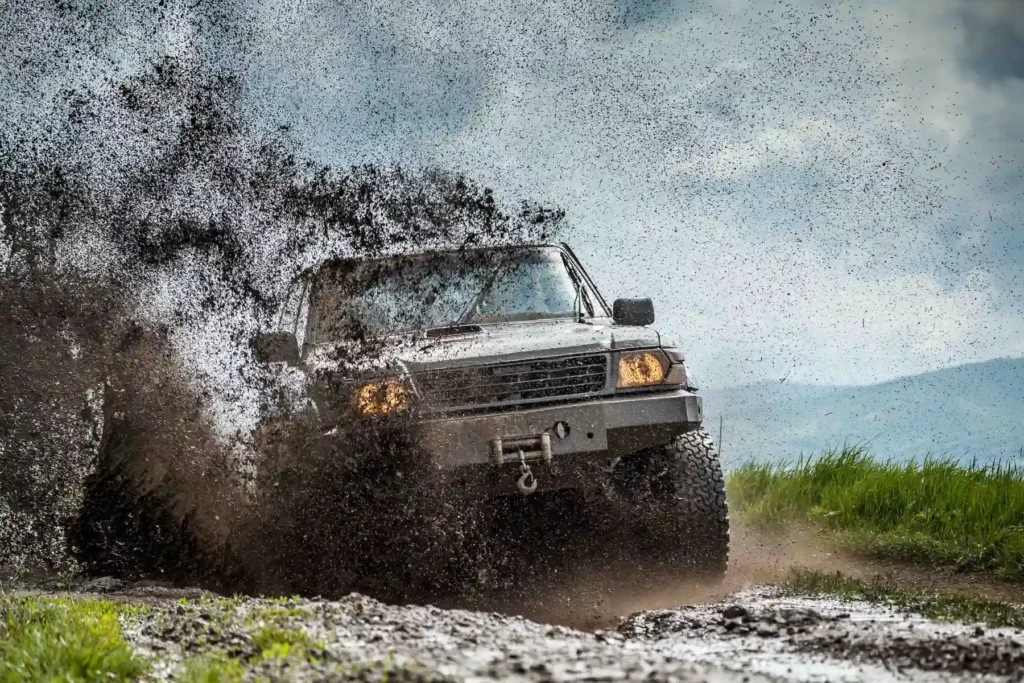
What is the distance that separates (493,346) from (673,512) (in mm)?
1264

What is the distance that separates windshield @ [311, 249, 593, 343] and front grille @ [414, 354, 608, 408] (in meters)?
0.59

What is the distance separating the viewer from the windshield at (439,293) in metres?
6.30

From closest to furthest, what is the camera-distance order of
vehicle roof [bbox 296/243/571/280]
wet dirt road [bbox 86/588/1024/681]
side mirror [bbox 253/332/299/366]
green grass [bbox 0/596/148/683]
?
wet dirt road [bbox 86/588/1024/681], green grass [bbox 0/596/148/683], side mirror [bbox 253/332/299/366], vehicle roof [bbox 296/243/571/280]

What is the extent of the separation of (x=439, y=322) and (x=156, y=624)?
2091mm

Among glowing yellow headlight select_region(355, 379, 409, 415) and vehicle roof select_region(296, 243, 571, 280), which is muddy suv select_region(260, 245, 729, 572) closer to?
glowing yellow headlight select_region(355, 379, 409, 415)

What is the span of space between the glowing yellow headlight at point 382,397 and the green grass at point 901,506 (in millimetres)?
4262

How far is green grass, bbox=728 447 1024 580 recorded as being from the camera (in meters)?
8.27

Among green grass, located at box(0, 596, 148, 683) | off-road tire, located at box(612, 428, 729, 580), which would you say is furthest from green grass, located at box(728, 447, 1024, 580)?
green grass, located at box(0, 596, 148, 683)

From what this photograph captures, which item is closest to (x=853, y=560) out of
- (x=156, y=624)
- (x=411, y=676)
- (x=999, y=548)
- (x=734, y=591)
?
(x=999, y=548)

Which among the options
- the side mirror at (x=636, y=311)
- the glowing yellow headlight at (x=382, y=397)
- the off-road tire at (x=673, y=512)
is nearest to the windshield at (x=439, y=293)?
the side mirror at (x=636, y=311)

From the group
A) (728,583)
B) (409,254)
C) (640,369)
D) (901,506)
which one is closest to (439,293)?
(409,254)

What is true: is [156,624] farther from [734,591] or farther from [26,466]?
[26,466]

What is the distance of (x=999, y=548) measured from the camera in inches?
323

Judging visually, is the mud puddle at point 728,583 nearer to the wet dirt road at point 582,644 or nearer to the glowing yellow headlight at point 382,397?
the wet dirt road at point 582,644
